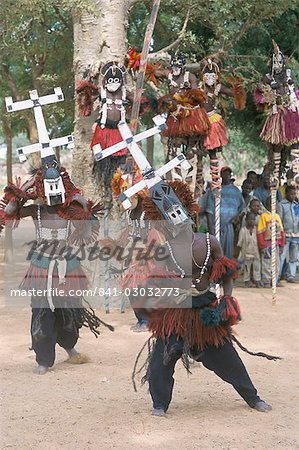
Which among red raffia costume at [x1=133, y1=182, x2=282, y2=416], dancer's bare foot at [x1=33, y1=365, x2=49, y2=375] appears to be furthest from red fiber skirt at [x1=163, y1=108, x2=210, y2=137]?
dancer's bare foot at [x1=33, y1=365, x2=49, y2=375]

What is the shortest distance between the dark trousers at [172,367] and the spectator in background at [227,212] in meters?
5.30

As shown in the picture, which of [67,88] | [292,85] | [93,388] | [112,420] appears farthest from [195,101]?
[67,88]

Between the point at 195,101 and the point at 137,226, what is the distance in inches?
64.2

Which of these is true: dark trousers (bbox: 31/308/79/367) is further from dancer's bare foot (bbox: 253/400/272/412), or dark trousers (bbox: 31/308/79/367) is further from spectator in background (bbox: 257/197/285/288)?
spectator in background (bbox: 257/197/285/288)

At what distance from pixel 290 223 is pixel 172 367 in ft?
20.1

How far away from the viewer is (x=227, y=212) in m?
10.1

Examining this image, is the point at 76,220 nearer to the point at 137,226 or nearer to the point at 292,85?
the point at 137,226

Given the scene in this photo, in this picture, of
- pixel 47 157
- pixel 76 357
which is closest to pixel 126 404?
pixel 76 357

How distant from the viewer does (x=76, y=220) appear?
6.05 m

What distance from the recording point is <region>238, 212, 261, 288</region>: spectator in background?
10070 millimetres

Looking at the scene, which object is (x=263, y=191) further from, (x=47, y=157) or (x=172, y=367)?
(x=172, y=367)

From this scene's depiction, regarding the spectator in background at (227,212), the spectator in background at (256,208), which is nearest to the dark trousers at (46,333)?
the spectator in background at (227,212)

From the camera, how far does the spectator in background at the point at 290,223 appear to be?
10.5 meters

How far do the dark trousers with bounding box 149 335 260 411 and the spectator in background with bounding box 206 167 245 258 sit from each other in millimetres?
5300
